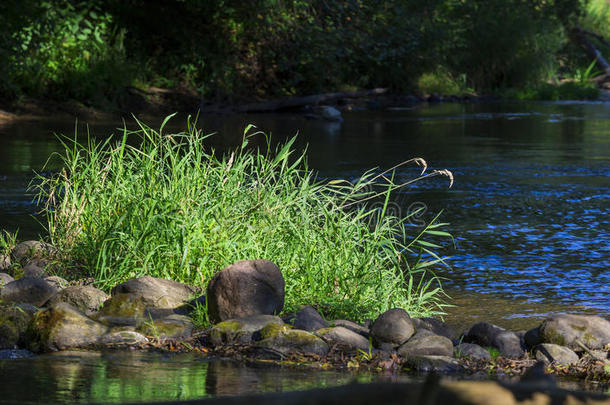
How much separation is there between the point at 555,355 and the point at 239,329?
68.7 inches

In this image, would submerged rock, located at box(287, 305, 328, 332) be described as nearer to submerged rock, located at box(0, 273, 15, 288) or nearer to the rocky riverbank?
the rocky riverbank

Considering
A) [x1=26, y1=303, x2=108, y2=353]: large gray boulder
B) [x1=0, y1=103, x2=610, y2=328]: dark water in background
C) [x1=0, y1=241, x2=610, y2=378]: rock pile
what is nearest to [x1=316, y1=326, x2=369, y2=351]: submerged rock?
[x1=0, y1=241, x2=610, y2=378]: rock pile

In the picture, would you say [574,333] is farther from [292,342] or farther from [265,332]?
[265,332]

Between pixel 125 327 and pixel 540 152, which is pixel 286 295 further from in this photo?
pixel 540 152

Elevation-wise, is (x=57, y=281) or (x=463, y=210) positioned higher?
(x=57, y=281)

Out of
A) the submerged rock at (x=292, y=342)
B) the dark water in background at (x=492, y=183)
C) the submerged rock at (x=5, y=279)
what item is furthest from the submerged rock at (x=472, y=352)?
the submerged rock at (x=5, y=279)

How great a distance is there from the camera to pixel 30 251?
23.1 ft

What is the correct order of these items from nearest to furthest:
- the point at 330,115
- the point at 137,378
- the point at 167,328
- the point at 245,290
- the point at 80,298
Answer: the point at 137,378, the point at 167,328, the point at 245,290, the point at 80,298, the point at 330,115

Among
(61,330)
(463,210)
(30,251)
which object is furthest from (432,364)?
(463,210)

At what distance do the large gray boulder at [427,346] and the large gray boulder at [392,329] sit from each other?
5 centimetres

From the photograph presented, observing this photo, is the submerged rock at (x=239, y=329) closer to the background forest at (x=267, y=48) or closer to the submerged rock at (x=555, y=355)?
the submerged rock at (x=555, y=355)

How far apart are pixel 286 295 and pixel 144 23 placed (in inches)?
933

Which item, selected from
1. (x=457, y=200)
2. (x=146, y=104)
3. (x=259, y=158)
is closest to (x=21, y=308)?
(x=259, y=158)

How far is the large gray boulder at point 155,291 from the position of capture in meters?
5.74
